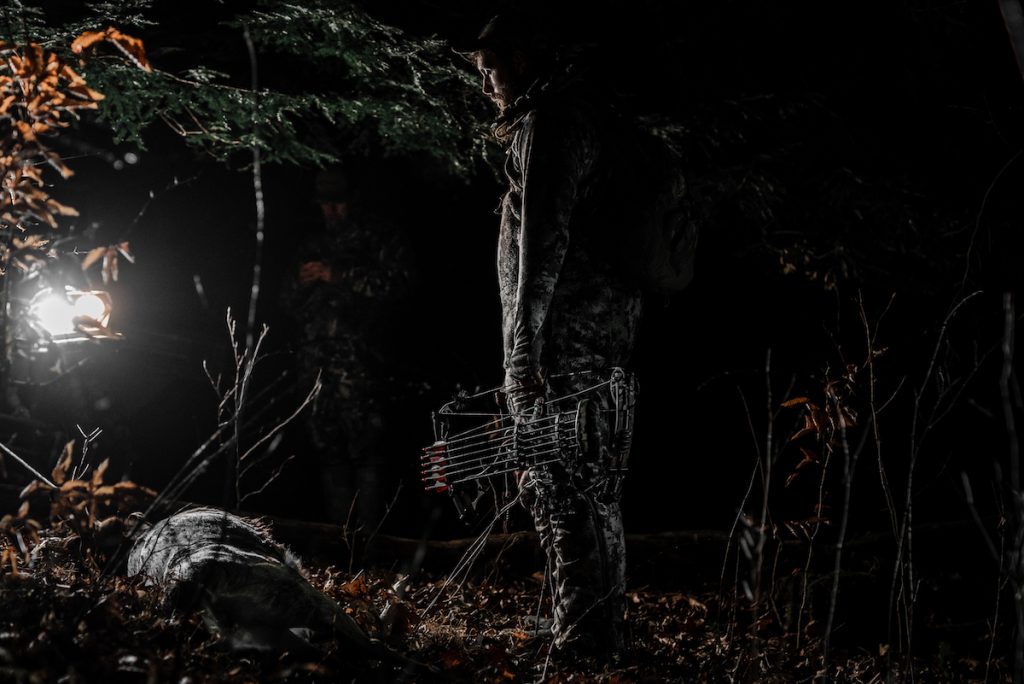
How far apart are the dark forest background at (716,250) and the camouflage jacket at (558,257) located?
0.73 metres

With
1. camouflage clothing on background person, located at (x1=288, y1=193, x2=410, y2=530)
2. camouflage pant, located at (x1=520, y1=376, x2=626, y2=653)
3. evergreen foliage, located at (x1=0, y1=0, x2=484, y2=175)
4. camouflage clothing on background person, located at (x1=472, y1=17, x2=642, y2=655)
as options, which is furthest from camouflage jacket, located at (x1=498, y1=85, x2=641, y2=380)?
camouflage clothing on background person, located at (x1=288, y1=193, x2=410, y2=530)

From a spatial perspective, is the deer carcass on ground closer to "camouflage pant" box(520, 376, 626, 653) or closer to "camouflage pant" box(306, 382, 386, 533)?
"camouflage pant" box(520, 376, 626, 653)

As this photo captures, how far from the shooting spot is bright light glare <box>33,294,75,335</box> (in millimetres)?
3692

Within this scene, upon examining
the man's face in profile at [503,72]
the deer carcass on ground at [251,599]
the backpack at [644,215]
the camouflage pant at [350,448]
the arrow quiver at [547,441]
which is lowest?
the camouflage pant at [350,448]

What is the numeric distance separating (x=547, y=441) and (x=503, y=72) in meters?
2.06

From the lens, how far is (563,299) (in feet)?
14.1

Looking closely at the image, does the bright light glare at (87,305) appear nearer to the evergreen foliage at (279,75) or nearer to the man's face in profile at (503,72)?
the evergreen foliage at (279,75)

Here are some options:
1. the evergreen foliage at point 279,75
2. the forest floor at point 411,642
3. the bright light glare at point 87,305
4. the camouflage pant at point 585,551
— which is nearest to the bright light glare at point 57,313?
the bright light glare at point 87,305

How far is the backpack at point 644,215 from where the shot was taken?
4.21 meters

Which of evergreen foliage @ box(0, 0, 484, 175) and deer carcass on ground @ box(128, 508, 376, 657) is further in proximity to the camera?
evergreen foliage @ box(0, 0, 484, 175)

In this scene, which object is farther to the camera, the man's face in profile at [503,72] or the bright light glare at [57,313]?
the man's face in profile at [503,72]

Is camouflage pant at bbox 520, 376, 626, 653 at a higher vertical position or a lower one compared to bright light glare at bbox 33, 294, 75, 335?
lower

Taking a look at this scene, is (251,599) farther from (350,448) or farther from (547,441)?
(350,448)

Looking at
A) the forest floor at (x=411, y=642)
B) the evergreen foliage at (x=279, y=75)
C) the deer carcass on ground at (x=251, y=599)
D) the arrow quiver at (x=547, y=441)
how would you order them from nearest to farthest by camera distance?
1. the forest floor at (x=411, y=642)
2. the deer carcass on ground at (x=251, y=599)
3. the arrow quiver at (x=547, y=441)
4. the evergreen foliage at (x=279, y=75)
